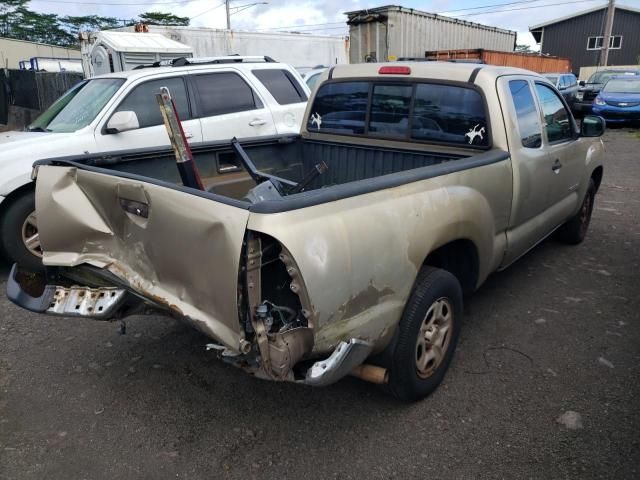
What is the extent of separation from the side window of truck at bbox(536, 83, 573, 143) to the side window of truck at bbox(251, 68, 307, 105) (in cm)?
363

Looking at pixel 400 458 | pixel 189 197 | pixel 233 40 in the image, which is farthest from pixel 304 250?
pixel 233 40

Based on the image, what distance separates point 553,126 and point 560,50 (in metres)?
43.8

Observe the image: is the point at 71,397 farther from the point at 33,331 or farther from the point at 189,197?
the point at 189,197

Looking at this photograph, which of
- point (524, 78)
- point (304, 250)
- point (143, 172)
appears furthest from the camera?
point (524, 78)

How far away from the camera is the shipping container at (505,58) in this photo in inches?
778

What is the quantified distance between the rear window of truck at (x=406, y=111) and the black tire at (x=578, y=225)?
2.39 metres

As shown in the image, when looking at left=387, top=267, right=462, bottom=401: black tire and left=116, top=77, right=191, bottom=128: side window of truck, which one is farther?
left=116, top=77, right=191, bottom=128: side window of truck

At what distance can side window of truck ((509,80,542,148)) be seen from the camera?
12.3 ft

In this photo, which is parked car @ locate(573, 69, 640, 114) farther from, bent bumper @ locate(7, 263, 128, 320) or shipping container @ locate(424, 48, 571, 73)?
bent bumper @ locate(7, 263, 128, 320)

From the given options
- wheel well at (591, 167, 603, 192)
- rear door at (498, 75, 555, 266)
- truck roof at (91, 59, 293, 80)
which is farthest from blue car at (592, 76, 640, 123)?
rear door at (498, 75, 555, 266)

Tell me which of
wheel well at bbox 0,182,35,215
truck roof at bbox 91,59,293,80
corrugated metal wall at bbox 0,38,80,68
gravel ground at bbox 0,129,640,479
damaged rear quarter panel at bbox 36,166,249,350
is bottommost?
gravel ground at bbox 0,129,640,479

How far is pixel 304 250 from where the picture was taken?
2062 mm

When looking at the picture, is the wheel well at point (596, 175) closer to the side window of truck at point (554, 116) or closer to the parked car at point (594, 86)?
the side window of truck at point (554, 116)

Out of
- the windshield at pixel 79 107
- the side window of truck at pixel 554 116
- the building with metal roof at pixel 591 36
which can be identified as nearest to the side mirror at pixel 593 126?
the side window of truck at pixel 554 116
